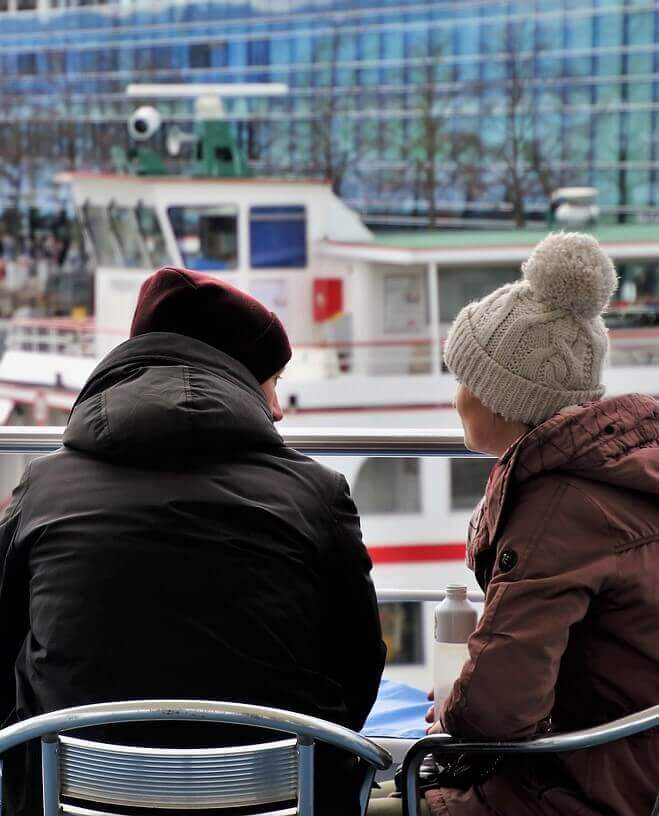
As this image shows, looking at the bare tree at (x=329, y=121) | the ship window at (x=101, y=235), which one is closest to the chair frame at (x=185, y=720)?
the ship window at (x=101, y=235)

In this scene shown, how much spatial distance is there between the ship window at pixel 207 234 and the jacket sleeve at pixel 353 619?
10.7 metres

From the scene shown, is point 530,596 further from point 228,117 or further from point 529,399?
point 228,117

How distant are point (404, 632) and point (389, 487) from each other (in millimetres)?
2111

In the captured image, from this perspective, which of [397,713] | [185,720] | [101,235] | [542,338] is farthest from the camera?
[101,235]

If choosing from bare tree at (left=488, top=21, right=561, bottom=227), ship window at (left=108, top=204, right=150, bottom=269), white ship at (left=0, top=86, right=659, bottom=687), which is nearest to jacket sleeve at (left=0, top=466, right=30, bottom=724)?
white ship at (left=0, top=86, right=659, bottom=687)

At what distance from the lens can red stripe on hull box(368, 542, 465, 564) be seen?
385 inches

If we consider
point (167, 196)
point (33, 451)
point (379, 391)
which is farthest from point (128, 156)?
point (33, 451)

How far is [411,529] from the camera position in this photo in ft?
32.9

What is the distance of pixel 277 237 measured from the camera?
12.0 m

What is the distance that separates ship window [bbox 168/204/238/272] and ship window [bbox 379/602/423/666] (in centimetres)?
385

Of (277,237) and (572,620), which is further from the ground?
(572,620)

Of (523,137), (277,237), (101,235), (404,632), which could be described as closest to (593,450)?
(404,632)

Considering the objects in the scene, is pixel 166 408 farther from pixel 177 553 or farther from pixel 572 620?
pixel 572 620

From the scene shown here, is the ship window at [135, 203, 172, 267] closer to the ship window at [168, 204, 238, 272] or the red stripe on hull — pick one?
the ship window at [168, 204, 238, 272]
